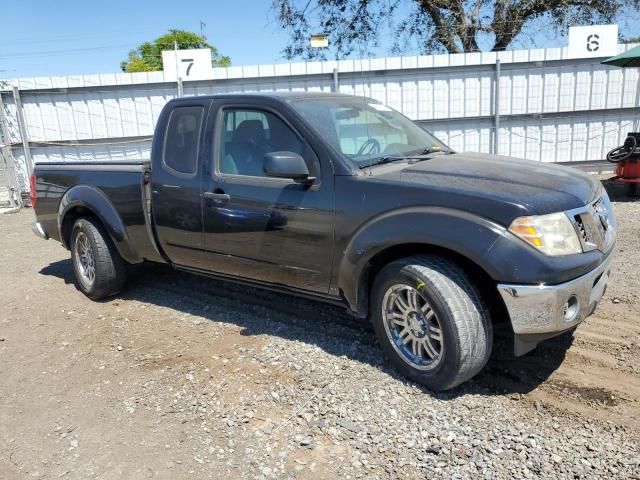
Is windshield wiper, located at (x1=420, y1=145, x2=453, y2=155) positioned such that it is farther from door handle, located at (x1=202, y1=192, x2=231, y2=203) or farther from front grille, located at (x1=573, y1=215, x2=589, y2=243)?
door handle, located at (x1=202, y1=192, x2=231, y2=203)

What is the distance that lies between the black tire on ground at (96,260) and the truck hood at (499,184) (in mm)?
3106

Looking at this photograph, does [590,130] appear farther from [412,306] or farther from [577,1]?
[412,306]

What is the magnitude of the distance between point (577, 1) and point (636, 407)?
18.6m

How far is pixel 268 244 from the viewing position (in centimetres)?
400

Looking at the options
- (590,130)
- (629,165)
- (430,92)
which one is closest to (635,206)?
(629,165)

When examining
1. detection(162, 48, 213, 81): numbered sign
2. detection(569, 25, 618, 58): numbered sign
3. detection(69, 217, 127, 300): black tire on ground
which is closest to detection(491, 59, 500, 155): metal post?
detection(569, 25, 618, 58): numbered sign

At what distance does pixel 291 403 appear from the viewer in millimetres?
3406

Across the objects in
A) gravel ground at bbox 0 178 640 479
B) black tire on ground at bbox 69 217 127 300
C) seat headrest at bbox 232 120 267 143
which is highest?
seat headrest at bbox 232 120 267 143

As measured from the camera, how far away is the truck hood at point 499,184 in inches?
120

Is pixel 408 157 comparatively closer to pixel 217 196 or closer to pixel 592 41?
pixel 217 196

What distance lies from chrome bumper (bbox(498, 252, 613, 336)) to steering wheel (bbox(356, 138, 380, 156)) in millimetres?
1399

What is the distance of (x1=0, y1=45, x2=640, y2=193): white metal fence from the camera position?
37.0ft

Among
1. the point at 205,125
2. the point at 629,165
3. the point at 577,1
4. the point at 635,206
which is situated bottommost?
the point at 635,206

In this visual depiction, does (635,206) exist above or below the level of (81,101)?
below
